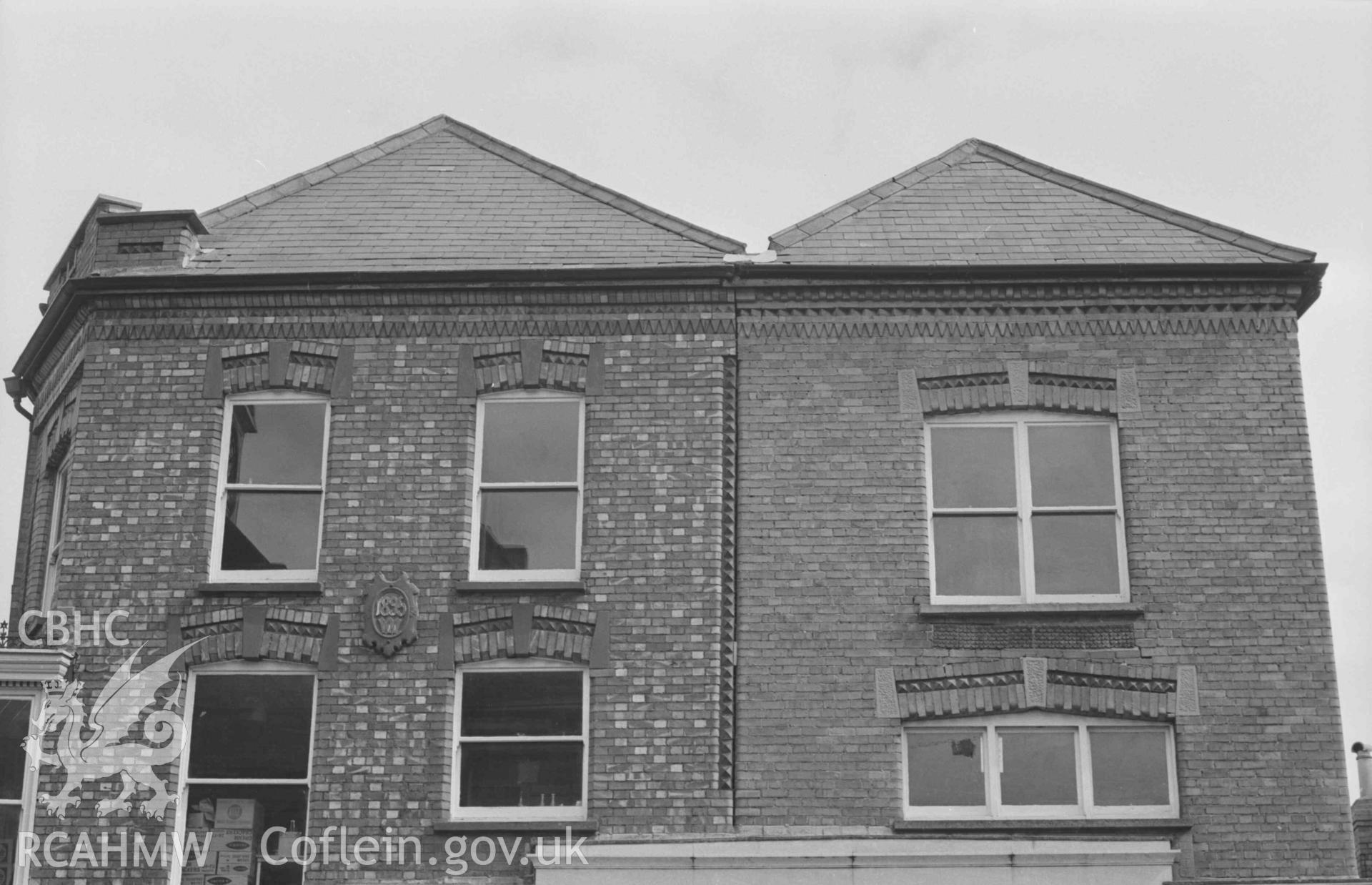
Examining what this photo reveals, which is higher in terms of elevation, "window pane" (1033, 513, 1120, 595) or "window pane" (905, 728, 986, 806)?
"window pane" (1033, 513, 1120, 595)

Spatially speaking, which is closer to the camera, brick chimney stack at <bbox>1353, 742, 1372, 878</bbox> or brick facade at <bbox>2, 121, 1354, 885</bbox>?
brick facade at <bbox>2, 121, 1354, 885</bbox>

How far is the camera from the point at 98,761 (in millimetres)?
14883

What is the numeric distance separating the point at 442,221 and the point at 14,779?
22.6ft

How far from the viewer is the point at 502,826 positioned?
1452cm

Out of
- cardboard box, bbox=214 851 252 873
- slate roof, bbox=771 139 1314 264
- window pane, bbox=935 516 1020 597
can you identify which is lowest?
cardboard box, bbox=214 851 252 873

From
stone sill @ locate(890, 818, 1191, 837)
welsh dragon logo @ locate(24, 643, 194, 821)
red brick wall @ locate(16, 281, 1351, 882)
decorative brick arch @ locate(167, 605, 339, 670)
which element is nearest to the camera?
stone sill @ locate(890, 818, 1191, 837)

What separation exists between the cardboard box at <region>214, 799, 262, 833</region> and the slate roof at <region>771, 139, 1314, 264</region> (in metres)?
7.25

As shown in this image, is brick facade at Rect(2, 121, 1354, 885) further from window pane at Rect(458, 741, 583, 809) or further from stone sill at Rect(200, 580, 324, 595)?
window pane at Rect(458, 741, 583, 809)

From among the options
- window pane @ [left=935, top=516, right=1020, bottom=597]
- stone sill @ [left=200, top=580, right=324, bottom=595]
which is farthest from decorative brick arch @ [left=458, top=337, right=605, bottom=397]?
window pane @ [left=935, top=516, right=1020, bottom=597]

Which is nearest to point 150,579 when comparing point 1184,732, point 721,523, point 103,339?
point 103,339

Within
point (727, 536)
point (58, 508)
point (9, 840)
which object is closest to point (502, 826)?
point (727, 536)

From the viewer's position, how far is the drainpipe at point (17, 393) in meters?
18.8

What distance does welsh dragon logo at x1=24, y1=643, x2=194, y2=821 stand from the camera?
14797 millimetres

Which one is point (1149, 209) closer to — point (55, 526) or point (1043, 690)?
point (1043, 690)
